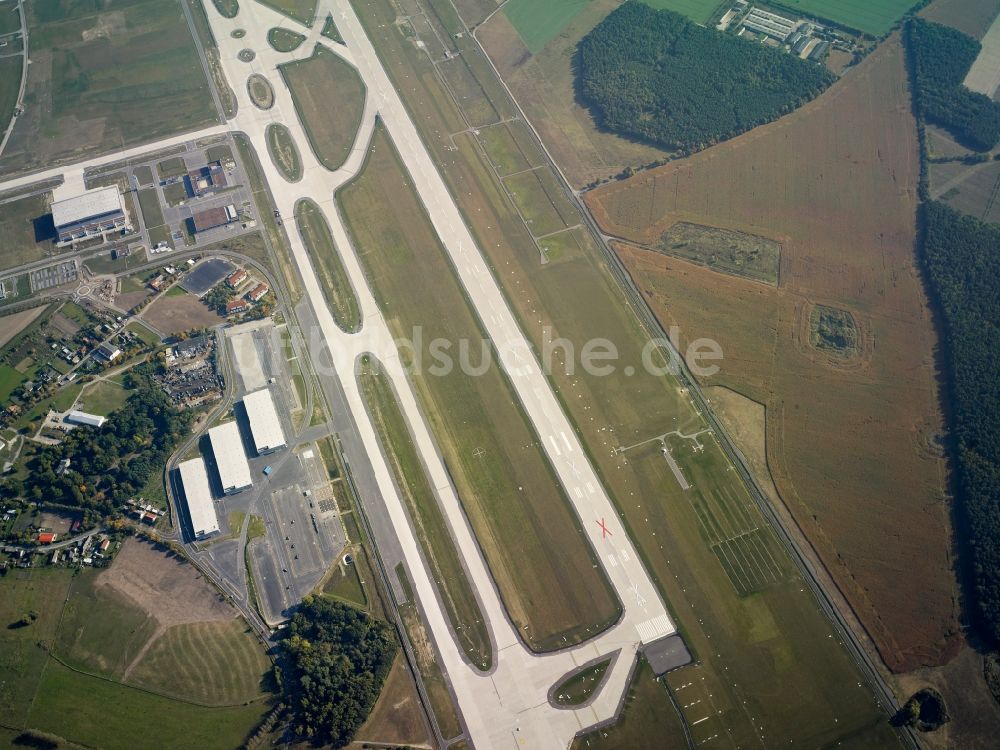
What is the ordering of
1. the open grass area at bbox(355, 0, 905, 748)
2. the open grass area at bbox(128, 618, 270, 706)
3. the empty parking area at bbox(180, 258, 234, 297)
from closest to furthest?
the open grass area at bbox(355, 0, 905, 748) → the open grass area at bbox(128, 618, 270, 706) → the empty parking area at bbox(180, 258, 234, 297)

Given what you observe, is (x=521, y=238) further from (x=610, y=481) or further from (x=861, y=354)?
(x=861, y=354)

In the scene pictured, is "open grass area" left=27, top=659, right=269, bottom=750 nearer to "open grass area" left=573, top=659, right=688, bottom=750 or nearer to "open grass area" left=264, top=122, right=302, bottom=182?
"open grass area" left=573, top=659, right=688, bottom=750

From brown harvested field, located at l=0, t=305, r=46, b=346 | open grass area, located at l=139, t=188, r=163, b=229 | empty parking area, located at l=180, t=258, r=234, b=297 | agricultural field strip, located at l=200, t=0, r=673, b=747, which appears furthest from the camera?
open grass area, located at l=139, t=188, r=163, b=229

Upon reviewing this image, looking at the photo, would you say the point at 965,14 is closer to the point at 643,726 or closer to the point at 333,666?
the point at 643,726

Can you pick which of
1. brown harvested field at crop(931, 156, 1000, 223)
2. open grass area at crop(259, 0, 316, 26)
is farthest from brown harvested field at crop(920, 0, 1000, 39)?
open grass area at crop(259, 0, 316, 26)

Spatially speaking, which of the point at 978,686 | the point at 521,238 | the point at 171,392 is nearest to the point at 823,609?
the point at 978,686

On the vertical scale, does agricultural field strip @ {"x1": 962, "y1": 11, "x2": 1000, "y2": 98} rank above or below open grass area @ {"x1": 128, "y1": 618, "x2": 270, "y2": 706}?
above
